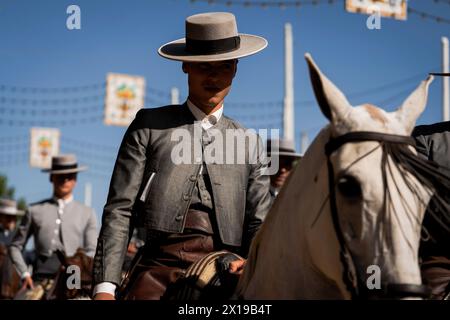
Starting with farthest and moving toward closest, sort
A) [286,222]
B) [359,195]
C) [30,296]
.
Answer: [30,296], [286,222], [359,195]

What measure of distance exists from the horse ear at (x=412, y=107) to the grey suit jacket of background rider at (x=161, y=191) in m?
1.37

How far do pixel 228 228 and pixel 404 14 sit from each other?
12.0 metres

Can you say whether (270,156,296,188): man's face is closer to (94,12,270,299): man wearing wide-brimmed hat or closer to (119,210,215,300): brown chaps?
(94,12,270,299): man wearing wide-brimmed hat

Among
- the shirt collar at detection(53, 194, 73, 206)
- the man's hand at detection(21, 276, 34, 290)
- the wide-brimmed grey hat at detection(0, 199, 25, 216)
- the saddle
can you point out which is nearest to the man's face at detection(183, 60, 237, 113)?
the saddle

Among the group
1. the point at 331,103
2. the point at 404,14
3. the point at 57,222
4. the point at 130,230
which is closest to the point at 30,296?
the point at 57,222

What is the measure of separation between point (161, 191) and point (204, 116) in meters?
0.55

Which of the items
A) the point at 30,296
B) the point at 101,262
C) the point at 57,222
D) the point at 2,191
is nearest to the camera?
the point at 101,262

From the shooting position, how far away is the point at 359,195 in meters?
2.70

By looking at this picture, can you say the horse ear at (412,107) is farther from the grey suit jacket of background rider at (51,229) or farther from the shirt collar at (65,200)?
the shirt collar at (65,200)

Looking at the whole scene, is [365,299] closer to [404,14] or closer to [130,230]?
[130,230]

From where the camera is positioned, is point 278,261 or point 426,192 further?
point 278,261

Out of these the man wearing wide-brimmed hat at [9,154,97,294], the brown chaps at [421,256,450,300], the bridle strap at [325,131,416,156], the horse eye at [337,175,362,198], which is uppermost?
the bridle strap at [325,131,416,156]

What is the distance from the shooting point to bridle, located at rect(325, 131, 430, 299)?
2533 millimetres

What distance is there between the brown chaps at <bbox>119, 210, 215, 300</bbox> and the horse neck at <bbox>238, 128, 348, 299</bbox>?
26.6 inches
